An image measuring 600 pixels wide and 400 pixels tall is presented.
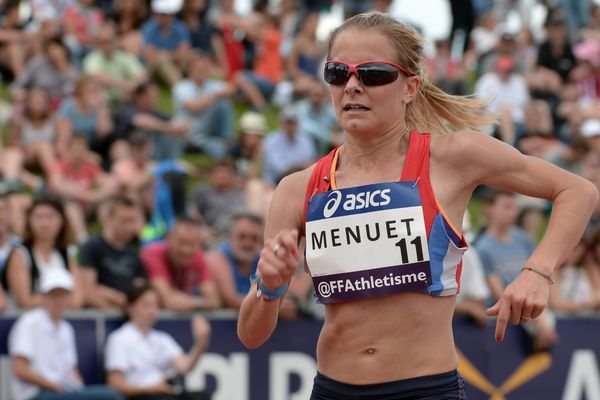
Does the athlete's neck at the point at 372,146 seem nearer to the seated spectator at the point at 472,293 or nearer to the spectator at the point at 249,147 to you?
the seated spectator at the point at 472,293

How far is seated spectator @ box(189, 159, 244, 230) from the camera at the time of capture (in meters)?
12.5

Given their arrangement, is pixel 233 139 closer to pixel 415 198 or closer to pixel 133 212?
pixel 133 212

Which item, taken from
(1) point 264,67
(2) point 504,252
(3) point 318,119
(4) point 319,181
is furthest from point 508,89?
(4) point 319,181

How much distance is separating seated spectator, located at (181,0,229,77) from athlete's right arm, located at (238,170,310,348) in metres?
12.8

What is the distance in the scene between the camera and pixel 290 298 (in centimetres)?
948

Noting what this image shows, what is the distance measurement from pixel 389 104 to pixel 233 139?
34.7ft

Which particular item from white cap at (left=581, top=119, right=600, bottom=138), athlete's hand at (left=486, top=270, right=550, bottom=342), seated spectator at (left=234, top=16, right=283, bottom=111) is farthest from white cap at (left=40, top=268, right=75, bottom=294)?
seated spectator at (left=234, top=16, right=283, bottom=111)

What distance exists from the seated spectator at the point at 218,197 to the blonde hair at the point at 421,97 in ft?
25.0

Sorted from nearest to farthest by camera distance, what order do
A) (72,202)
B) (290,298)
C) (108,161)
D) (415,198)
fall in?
(415,198)
(290,298)
(72,202)
(108,161)

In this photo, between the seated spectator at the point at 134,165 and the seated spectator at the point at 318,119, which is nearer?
the seated spectator at the point at 134,165

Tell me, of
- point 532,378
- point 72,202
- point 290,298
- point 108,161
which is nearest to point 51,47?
point 108,161

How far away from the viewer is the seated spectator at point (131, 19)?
16.2m

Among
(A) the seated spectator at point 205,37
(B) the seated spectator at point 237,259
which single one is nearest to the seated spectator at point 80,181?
(B) the seated spectator at point 237,259

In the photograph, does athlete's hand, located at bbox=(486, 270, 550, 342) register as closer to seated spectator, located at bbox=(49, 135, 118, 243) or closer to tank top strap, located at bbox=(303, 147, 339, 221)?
tank top strap, located at bbox=(303, 147, 339, 221)
